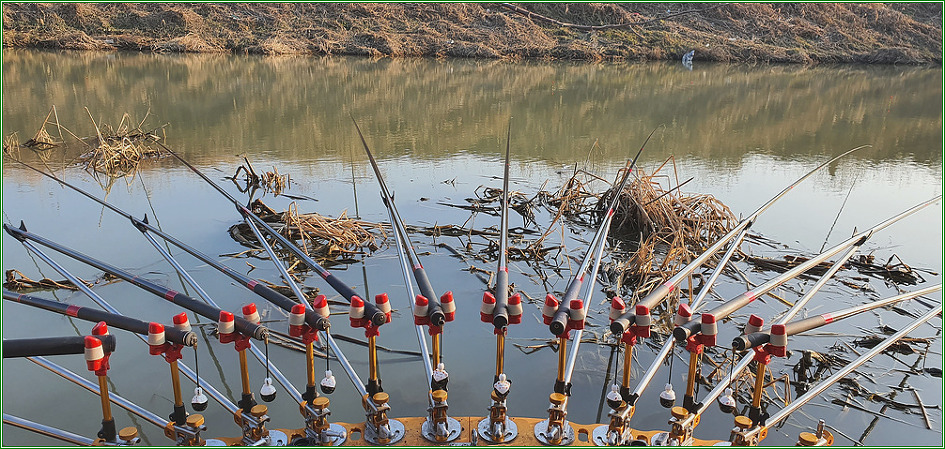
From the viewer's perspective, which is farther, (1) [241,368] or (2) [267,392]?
(2) [267,392]

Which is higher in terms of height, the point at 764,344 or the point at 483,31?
the point at 483,31

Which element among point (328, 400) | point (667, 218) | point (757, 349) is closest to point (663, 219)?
point (667, 218)

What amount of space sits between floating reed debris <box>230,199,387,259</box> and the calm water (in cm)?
18

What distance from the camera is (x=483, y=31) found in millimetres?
22812

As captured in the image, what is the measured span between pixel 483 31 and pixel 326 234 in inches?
Result: 776

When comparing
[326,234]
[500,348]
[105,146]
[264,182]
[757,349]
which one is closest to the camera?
[757,349]

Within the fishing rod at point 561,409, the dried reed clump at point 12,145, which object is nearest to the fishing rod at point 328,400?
the fishing rod at point 561,409

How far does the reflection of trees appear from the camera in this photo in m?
8.22

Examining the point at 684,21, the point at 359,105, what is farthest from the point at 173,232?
the point at 684,21

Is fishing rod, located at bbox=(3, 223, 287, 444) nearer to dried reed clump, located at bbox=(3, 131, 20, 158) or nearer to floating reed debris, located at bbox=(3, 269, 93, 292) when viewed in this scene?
floating reed debris, located at bbox=(3, 269, 93, 292)

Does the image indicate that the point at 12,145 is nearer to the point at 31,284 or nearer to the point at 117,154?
the point at 117,154

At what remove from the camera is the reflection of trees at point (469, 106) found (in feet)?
27.0

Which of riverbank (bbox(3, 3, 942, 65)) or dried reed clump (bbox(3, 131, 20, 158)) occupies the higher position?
riverbank (bbox(3, 3, 942, 65))

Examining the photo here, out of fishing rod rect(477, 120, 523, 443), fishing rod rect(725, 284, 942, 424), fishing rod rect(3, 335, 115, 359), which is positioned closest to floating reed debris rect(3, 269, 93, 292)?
fishing rod rect(3, 335, 115, 359)
